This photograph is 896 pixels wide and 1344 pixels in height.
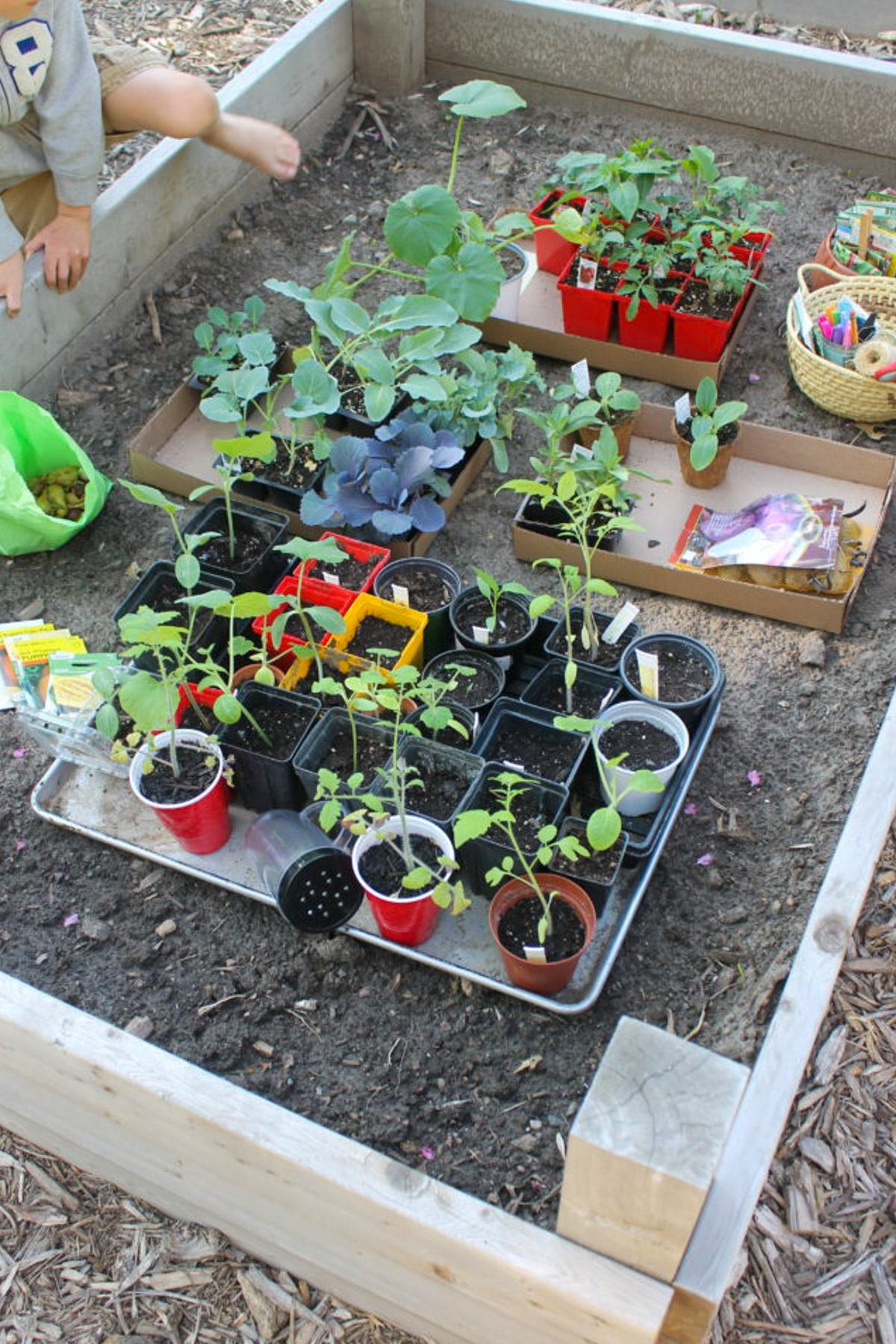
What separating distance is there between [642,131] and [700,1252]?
3444 mm

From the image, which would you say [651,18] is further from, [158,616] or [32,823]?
[32,823]

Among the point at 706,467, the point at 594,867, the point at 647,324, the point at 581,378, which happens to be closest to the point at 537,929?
the point at 594,867

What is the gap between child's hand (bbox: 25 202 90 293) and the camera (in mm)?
2869

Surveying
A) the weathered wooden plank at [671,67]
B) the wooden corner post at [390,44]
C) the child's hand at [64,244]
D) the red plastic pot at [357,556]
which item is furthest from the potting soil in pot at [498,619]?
the wooden corner post at [390,44]

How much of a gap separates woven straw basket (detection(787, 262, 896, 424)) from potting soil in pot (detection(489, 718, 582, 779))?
1277mm

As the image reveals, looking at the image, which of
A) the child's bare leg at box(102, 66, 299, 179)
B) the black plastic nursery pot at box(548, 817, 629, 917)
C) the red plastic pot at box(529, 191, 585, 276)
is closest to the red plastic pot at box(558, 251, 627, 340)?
the red plastic pot at box(529, 191, 585, 276)

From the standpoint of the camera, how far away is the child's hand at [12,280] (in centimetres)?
275

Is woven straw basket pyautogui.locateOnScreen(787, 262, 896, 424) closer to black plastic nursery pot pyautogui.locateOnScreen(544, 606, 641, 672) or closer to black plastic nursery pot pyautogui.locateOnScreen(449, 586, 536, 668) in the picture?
black plastic nursery pot pyautogui.locateOnScreen(544, 606, 641, 672)

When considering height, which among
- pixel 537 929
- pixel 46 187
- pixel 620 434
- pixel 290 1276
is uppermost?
pixel 46 187

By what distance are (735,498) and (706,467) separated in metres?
0.14

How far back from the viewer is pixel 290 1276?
6.07 feet

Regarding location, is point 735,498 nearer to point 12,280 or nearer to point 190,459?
point 190,459

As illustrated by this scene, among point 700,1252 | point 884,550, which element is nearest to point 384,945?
point 700,1252

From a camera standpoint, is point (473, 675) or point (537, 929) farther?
point (473, 675)
